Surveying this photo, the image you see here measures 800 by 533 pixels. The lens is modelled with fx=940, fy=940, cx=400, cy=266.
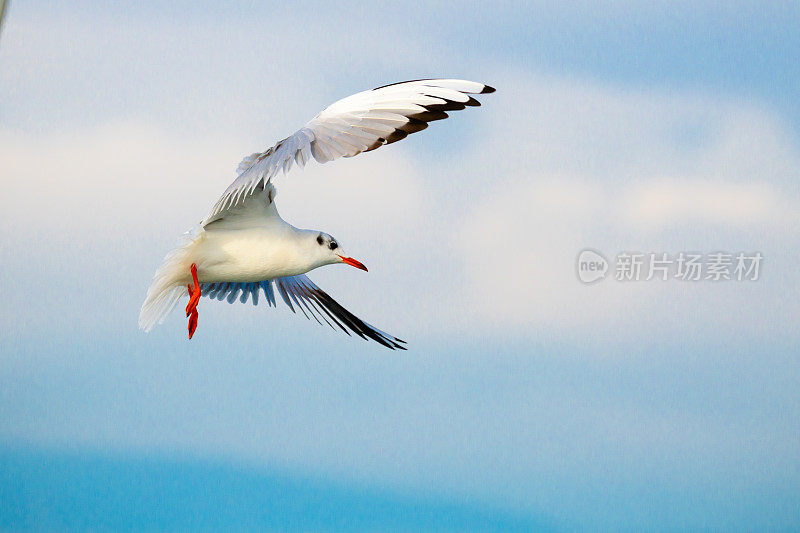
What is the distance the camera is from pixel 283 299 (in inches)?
117

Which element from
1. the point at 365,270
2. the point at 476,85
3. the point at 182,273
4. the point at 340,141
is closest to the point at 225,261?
the point at 182,273

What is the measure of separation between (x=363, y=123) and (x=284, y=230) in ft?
1.51

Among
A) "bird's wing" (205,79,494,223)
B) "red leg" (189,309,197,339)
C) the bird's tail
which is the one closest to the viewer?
"bird's wing" (205,79,494,223)

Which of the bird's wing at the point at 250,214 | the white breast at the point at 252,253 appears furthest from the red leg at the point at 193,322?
the bird's wing at the point at 250,214

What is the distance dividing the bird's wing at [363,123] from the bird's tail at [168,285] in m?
0.29

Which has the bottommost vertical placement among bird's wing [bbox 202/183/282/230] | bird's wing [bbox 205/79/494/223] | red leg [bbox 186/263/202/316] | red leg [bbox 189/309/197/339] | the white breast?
red leg [bbox 189/309/197/339]

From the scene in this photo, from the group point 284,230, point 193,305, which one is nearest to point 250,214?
point 284,230

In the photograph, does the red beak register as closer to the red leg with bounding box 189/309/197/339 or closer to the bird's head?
the bird's head

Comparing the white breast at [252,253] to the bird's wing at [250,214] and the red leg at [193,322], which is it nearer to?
the bird's wing at [250,214]

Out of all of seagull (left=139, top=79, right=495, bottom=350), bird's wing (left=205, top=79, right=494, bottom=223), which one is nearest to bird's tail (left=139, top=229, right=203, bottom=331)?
seagull (left=139, top=79, right=495, bottom=350)

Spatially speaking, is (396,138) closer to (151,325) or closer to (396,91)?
(396,91)

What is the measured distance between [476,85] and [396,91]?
201 mm

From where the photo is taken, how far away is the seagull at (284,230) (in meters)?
2.14

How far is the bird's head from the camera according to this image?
8.21 ft
